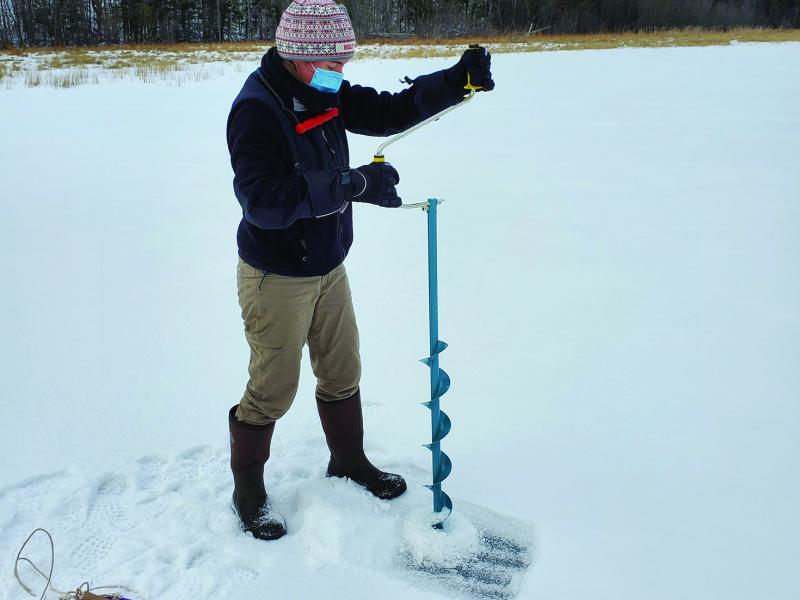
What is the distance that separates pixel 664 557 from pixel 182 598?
1.41 meters

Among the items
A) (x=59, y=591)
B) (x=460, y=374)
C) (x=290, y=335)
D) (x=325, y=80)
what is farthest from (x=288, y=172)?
(x=460, y=374)

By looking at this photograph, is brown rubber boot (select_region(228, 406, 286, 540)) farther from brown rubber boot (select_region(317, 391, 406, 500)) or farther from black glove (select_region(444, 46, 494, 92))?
black glove (select_region(444, 46, 494, 92))

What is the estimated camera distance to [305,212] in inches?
68.7

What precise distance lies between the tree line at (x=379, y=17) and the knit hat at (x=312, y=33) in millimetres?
Result: 30935

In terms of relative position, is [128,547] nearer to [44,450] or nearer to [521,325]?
[44,450]

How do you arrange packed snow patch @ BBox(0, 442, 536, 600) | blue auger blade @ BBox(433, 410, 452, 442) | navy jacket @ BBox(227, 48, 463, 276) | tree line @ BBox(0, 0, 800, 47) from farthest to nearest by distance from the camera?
tree line @ BBox(0, 0, 800, 47), blue auger blade @ BBox(433, 410, 452, 442), packed snow patch @ BBox(0, 442, 536, 600), navy jacket @ BBox(227, 48, 463, 276)

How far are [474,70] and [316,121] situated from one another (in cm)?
54

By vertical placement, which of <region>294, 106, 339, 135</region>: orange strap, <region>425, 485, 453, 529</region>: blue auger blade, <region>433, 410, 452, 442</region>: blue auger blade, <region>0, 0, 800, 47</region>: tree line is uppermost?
<region>0, 0, 800, 47</region>: tree line

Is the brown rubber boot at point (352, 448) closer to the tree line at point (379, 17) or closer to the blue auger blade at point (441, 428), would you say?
the blue auger blade at point (441, 428)

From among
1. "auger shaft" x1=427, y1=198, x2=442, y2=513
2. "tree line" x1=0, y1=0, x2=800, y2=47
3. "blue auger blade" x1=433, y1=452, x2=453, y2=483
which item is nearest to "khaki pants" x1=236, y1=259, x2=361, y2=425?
"auger shaft" x1=427, y1=198, x2=442, y2=513

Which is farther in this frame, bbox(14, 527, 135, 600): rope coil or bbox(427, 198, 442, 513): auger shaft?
bbox(427, 198, 442, 513): auger shaft

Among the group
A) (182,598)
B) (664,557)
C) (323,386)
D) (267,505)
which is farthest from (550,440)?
(182,598)

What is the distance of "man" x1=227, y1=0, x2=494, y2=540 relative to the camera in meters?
1.75

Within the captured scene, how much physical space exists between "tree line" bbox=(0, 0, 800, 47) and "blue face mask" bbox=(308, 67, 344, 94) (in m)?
31.0
